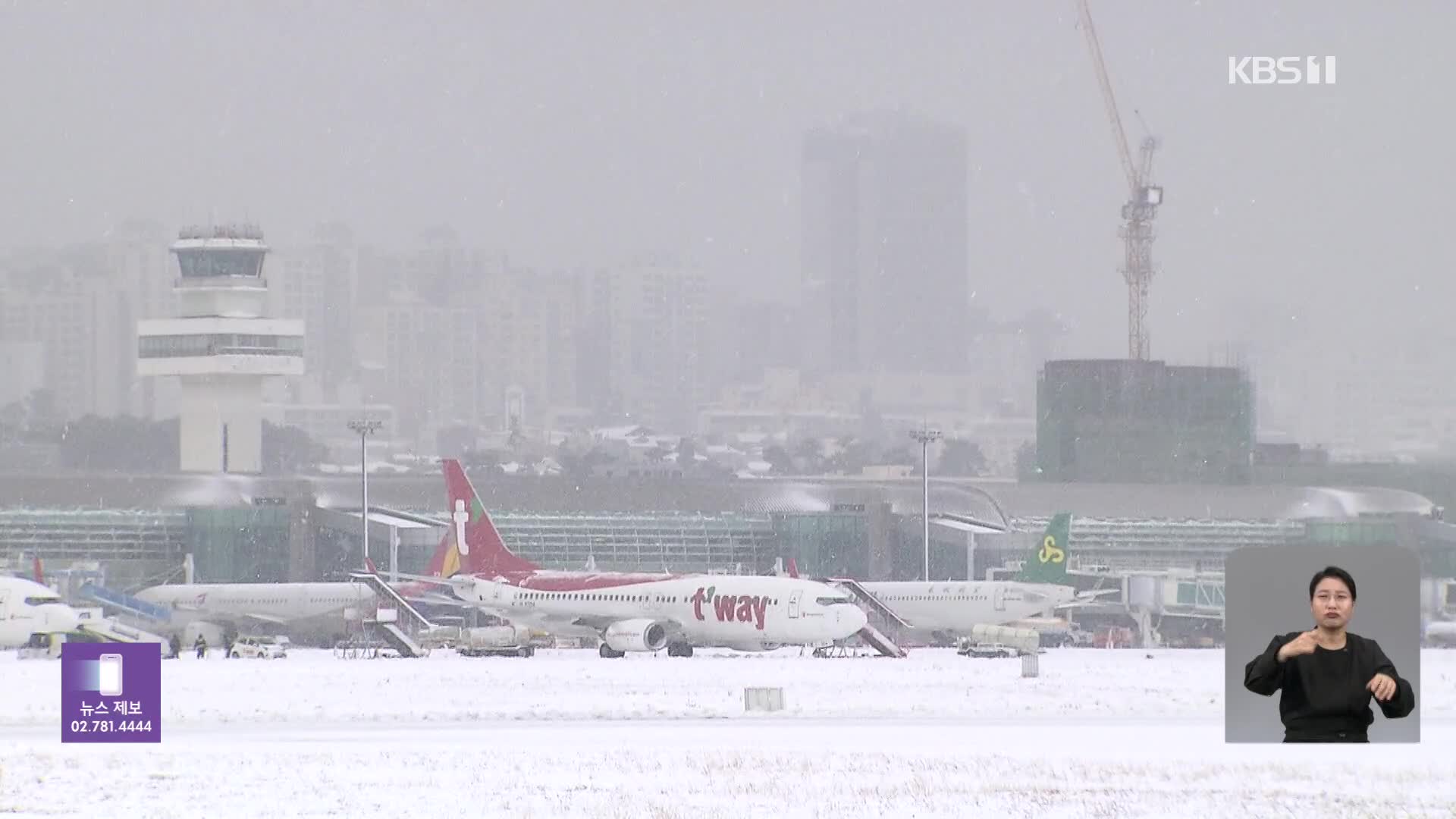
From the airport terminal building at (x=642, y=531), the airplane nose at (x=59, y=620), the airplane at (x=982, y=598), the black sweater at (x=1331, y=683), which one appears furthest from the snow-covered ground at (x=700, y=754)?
the airport terminal building at (x=642, y=531)

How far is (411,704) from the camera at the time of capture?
60.5 meters

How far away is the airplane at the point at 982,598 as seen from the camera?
10462 centimetres

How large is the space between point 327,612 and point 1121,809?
8632 centimetres

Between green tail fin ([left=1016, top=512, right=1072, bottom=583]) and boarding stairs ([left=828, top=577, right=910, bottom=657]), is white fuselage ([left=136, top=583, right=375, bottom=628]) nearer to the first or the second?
boarding stairs ([left=828, top=577, right=910, bottom=657])

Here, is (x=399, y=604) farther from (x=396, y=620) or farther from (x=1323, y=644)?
(x=1323, y=644)

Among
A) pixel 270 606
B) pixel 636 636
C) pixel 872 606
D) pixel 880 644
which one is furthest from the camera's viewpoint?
pixel 270 606

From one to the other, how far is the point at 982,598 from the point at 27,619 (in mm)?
46646

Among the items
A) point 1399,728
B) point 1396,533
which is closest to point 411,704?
point 1399,728

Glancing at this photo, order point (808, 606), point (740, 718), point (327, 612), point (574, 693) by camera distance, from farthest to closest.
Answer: point (327, 612) < point (808, 606) < point (574, 693) < point (740, 718)

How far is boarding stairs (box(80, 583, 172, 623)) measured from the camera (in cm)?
11788

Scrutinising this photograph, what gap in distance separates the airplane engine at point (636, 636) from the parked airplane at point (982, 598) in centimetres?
1482

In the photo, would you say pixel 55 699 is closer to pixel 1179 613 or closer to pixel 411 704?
pixel 411 704

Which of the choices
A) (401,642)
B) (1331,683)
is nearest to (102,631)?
(401,642)

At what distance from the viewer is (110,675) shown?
47.5 m
